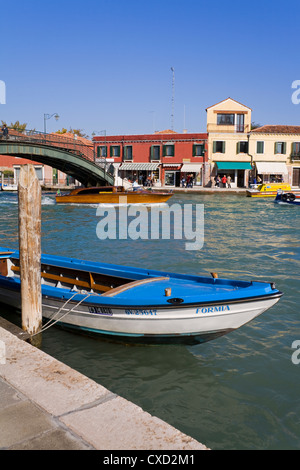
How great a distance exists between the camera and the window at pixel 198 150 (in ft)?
141

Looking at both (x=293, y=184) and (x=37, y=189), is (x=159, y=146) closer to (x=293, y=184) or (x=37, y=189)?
(x=293, y=184)

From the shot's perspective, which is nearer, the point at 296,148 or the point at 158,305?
the point at 158,305

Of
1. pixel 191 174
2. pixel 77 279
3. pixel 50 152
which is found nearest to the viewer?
pixel 77 279

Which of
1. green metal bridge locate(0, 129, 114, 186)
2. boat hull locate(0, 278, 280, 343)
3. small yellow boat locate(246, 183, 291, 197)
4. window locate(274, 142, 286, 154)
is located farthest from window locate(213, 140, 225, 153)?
boat hull locate(0, 278, 280, 343)

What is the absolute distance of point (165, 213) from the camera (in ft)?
79.5

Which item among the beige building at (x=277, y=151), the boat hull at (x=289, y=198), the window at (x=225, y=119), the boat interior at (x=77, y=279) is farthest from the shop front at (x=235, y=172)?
the boat interior at (x=77, y=279)

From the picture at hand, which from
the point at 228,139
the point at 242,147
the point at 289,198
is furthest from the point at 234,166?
the point at 289,198

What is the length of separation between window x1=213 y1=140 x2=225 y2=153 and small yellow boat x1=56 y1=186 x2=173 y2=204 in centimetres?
1690

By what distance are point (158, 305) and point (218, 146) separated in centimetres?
3919

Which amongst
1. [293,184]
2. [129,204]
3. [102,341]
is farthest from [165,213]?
[293,184]

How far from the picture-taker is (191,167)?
4288 centimetres

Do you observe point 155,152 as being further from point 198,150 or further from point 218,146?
point 218,146

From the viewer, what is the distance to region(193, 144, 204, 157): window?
43.0 m

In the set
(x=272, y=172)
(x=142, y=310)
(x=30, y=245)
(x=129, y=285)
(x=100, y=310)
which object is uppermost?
(x=272, y=172)
